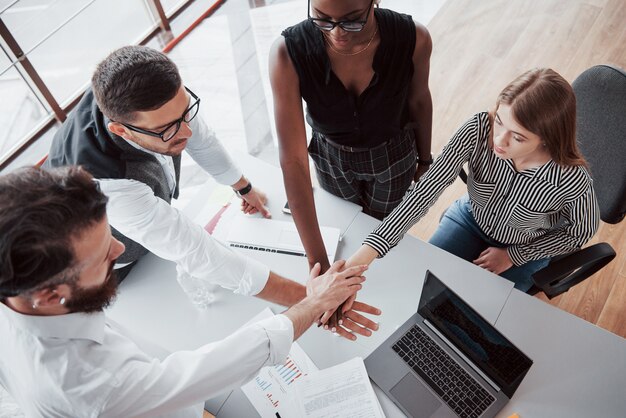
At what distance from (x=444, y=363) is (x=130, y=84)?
1228mm

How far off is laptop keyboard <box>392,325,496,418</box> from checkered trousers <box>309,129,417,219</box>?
2.14ft

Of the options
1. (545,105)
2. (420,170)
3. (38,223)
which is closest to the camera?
(38,223)

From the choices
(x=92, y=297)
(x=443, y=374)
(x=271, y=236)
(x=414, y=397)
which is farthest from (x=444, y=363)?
(x=92, y=297)

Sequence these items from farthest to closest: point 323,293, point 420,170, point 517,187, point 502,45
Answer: point 502,45, point 420,170, point 517,187, point 323,293

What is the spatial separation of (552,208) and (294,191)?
88 centimetres

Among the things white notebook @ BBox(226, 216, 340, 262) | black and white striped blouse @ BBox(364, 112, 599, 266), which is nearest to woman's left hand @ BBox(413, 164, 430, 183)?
black and white striped blouse @ BBox(364, 112, 599, 266)

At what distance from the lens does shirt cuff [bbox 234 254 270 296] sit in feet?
4.72

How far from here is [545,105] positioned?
131 centimetres

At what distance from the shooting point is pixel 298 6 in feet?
13.5

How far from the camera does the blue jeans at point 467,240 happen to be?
5.75ft

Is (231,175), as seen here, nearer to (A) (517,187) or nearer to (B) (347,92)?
(B) (347,92)

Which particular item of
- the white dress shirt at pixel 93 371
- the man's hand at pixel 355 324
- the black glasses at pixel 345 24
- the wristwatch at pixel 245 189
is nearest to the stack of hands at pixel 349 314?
the man's hand at pixel 355 324

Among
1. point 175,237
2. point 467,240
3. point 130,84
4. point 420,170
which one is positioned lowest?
point 467,240

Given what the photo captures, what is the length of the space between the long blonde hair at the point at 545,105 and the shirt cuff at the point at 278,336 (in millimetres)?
917
